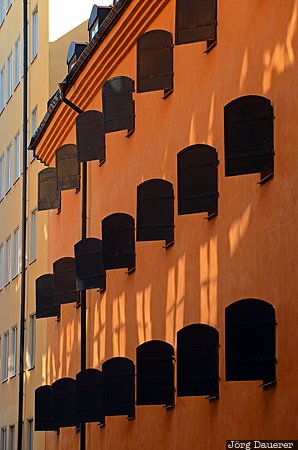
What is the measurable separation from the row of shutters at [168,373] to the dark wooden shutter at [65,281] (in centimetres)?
177

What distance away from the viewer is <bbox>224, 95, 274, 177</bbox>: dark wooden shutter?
61.2 ft

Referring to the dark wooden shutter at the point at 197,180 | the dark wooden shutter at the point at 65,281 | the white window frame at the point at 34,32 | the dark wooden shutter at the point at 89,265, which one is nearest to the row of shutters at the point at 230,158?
the dark wooden shutter at the point at 197,180

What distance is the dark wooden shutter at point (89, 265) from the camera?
87.5 ft

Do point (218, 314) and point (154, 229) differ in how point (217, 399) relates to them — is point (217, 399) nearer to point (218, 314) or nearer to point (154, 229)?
point (218, 314)

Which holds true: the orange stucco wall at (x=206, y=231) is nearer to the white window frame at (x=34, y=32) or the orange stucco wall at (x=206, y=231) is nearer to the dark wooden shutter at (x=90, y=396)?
the dark wooden shutter at (x=90, y=396)

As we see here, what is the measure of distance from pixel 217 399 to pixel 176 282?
2.77m

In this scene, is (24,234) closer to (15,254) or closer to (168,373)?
(15,254)

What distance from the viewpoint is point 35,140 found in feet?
112

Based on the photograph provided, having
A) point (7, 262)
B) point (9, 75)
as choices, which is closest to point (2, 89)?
point (9, 75)

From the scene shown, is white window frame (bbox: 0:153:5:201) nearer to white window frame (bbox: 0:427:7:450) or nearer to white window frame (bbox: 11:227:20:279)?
white window frame (bbox: 11:227:20:279)

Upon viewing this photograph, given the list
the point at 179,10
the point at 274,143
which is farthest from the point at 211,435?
the point at 179,10

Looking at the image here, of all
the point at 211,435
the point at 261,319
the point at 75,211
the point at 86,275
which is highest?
the point at 75,211

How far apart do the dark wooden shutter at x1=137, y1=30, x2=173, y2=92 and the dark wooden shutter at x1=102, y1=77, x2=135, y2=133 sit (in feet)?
6.16

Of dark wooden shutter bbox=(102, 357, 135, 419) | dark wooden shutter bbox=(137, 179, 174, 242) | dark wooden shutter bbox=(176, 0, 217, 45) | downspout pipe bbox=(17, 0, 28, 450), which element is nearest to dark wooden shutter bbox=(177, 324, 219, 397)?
dark wooden shutter bbox=(137, 179, 174, 242)
